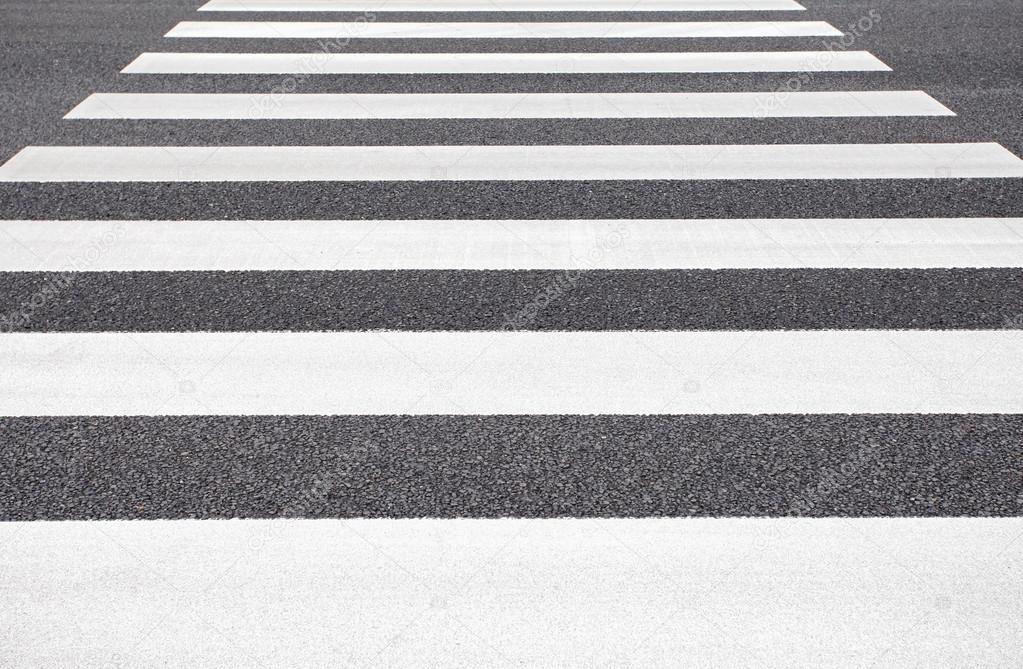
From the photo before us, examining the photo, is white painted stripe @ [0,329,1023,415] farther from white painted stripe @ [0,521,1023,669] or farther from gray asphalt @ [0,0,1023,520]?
white painted stripe @ [0,521,1023,669]

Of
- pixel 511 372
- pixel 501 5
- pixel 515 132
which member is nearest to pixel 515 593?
pixel 511 372

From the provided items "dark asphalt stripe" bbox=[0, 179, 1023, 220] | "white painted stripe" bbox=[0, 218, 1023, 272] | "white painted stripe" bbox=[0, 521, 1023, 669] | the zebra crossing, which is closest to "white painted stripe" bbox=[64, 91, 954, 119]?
the zebra crossing

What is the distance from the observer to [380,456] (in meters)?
3.23

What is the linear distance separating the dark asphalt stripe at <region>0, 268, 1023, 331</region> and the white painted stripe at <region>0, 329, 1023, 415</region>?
9cm

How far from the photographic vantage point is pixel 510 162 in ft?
19.1

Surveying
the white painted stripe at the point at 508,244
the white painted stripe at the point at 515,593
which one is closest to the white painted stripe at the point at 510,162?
the white painted stripe at the point at 508,244

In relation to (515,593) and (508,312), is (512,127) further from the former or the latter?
(515,593)

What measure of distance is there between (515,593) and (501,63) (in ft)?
19.3

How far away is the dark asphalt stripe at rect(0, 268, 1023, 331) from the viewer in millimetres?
4046

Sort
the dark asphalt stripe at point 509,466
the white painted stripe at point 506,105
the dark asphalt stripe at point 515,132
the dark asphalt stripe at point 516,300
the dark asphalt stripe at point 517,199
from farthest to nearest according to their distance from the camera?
the white painted stripe at point 506,105, the dark asphalt stripe at point 515,132, the dark asphalt stripe at point 517,199, the dark asphalt stripe at point 516,300, the dark asphalt stripe at point 509,466

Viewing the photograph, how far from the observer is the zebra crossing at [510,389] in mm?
2631

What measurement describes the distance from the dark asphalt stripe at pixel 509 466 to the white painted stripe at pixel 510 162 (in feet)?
8.16

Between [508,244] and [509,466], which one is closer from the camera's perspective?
[509,466]

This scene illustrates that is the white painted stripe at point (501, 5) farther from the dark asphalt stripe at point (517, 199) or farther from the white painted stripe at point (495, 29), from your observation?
the dark asphalt stripe at point (517, 199)
